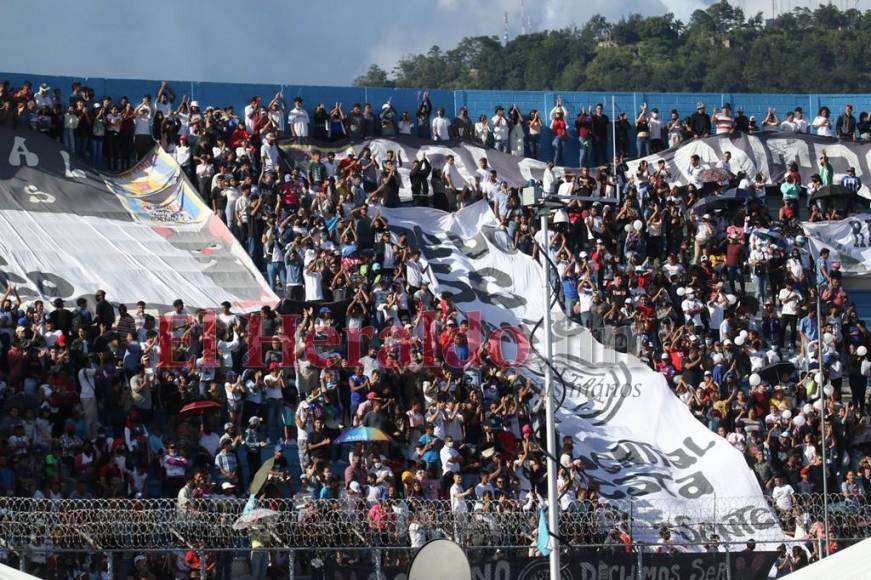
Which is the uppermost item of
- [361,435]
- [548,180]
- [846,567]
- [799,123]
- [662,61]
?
[662,61]

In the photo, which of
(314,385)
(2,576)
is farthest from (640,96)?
(2,576)

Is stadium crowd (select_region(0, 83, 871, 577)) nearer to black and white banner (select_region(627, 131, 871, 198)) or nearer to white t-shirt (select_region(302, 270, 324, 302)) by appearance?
white t-shirt (select_region(302, 270, 324, 302))

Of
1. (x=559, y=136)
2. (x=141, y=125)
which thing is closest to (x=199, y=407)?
(x=141, y=125)

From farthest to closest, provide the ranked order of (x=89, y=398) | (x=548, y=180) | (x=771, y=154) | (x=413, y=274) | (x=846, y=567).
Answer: (x=771, y=154)
(x=548, y=180)
(x=413, y=274)
(x=89, y=398)
(x=846, y=567)

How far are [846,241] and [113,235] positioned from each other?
15019 mm

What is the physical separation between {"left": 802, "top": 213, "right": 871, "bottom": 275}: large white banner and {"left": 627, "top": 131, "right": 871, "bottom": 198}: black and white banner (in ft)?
8.53

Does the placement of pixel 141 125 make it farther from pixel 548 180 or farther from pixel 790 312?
pixel 790 312

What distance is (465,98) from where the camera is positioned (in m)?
42.2

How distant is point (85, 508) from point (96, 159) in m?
14.9

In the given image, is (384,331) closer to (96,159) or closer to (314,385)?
(314,385)

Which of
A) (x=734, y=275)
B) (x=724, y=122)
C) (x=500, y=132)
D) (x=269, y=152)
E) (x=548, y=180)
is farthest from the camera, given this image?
(x=724, y=122)

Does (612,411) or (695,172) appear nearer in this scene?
(612,411)

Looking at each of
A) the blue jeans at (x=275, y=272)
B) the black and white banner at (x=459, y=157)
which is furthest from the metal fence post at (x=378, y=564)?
the black and white banner at (x=459, y=157)

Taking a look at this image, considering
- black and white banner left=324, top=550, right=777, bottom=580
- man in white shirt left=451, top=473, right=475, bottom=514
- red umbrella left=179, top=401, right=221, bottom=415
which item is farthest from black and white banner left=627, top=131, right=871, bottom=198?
black and white banner left=324, top=550, right=777, bottom=580
